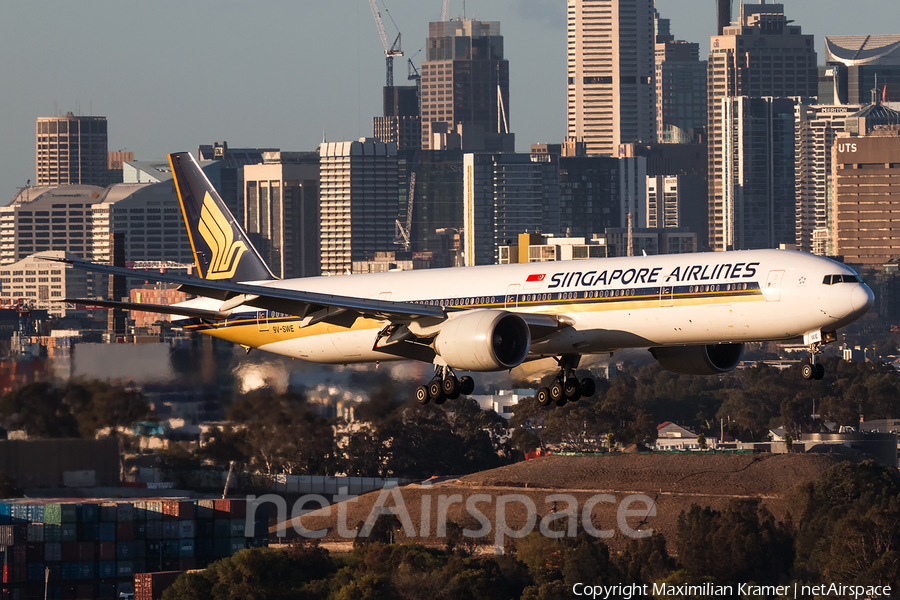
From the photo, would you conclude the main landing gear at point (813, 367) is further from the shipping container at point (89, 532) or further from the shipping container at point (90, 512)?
the shipping container at point (89, 532)

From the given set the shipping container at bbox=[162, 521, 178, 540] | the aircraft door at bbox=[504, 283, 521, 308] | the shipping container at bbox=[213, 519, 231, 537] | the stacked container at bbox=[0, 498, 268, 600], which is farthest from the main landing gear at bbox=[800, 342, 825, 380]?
the shipping container at bbox=[213, 519, 231, 537]

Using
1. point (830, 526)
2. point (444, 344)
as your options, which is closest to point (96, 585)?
point (830, 526)

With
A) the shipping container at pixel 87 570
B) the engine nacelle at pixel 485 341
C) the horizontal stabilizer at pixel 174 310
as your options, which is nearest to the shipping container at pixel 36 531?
the shipping container at pixel 87 570

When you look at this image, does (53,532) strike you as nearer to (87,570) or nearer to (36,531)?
(36,531)

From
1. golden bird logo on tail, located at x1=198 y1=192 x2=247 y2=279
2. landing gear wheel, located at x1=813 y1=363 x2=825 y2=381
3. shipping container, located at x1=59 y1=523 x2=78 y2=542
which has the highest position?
golden bird logo on tail, located at x1=198 y1=192 x2=247 y2=279

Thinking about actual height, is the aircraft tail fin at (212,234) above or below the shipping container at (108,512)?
above

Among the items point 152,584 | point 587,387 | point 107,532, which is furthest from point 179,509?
point 587,387

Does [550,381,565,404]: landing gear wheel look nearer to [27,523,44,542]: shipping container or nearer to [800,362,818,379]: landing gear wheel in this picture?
[800,362,818,379]: landing gear wheel
